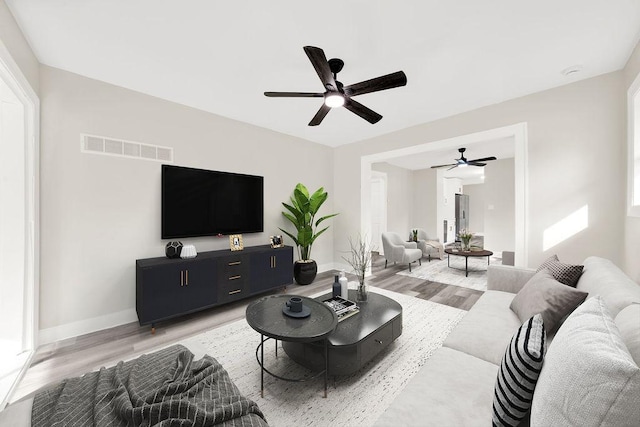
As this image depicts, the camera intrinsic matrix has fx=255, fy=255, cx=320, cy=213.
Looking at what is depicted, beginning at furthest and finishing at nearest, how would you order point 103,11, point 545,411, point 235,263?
point 235,263 → point 103,11 → point 545,411

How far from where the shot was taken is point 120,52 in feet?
7.45

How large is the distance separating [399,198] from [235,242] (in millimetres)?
5358

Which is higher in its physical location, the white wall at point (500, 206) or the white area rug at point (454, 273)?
the white wall at point (500, 206)

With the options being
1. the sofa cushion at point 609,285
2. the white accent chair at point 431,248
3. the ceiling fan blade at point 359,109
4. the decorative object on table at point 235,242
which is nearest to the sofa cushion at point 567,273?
the sofa cushion at point 609,285

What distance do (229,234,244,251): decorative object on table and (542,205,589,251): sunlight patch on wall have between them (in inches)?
150

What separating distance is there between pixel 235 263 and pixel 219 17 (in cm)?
253

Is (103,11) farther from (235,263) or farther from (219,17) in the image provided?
(235,263)

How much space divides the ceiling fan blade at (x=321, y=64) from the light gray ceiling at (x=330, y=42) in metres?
0.33

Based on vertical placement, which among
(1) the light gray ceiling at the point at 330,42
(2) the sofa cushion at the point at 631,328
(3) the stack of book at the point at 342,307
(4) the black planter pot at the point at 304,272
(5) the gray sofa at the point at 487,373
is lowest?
(4) the black planter pot at the point at 304,272

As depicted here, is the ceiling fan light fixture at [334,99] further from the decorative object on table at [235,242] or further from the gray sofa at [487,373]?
the decorative object on table at [235,242]

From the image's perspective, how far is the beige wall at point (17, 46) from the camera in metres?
1.73

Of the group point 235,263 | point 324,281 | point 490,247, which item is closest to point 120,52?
point 235,263

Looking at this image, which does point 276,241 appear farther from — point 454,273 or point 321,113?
point 454,273

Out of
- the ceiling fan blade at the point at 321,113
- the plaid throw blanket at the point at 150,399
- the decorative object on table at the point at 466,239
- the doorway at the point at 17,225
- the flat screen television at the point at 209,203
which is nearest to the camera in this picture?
the plaid throw blanket at the point at 150,399
